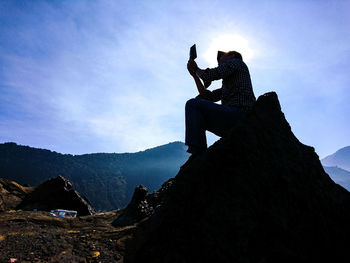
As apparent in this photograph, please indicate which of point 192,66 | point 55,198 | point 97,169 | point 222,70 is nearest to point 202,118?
point 222,70

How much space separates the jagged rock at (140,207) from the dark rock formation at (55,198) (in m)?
7.28

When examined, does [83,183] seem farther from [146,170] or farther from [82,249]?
[82,249]

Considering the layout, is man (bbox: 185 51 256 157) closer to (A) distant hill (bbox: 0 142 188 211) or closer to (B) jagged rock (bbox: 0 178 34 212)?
(B) jagged rock (bbox: 0 178 34 212)

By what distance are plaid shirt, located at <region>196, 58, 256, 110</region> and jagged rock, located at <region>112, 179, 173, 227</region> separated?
3.99 meters

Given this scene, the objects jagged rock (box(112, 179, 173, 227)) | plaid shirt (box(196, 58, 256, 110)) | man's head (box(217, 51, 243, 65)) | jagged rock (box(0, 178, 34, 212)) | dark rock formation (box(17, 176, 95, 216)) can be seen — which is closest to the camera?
plaid shirt (box(196, 58, 256, 110))

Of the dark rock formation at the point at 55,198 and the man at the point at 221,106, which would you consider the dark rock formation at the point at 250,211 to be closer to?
the man at the point at 221,106

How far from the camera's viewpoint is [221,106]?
10.4ft

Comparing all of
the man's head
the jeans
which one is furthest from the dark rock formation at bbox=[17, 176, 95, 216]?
the man's head

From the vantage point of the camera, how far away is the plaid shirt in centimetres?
334

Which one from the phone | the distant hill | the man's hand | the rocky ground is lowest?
the rocky ground

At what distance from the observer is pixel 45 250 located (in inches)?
126

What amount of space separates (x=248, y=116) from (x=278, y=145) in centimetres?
48

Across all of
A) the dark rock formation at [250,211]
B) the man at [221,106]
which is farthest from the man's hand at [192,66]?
the dark rock formation at [250,211]

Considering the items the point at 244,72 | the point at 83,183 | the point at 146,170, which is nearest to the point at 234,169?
the point at 244,72
